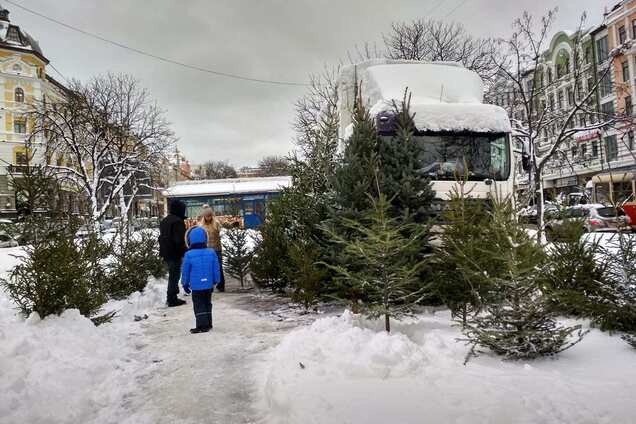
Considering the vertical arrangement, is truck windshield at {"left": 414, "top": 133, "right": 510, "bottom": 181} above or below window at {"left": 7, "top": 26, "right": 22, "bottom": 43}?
below

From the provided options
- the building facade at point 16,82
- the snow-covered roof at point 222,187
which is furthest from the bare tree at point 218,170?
the snow-covered roof at point 222,187

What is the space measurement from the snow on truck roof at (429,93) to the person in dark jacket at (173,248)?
4.46 metres

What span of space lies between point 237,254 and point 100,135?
41.6ft

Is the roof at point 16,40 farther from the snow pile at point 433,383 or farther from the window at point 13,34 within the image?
the snow pile at point 433,383

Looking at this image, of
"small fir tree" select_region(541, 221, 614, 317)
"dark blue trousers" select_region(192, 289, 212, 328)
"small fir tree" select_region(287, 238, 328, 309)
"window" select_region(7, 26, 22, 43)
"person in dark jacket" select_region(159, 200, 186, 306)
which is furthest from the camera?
"window" select_region(7, 26, 22, 43)

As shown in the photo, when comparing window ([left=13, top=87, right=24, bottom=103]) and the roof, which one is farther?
window ([left=13, top=87, right=24, bottom=103])

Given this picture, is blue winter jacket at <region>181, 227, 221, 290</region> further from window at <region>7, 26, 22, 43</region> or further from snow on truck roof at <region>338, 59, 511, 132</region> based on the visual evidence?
window at <region>7, 26, 22, 43</region>

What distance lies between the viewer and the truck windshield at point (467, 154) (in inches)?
333

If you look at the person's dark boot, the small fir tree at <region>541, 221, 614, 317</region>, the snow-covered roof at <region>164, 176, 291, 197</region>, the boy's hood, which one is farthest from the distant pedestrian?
the snow-covered roof at <region>164, 176, 291, 197</region>

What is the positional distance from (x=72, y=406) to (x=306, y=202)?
5.28 meters

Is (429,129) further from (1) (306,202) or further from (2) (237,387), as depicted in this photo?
(2) (237,387)

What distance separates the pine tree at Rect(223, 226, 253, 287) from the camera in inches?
416

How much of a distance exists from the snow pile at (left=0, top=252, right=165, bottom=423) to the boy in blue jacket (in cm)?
97

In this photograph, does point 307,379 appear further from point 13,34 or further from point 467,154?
point 13,34
